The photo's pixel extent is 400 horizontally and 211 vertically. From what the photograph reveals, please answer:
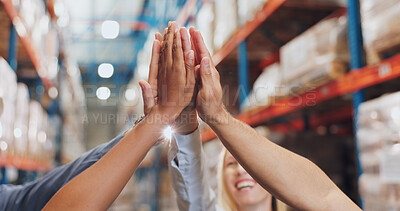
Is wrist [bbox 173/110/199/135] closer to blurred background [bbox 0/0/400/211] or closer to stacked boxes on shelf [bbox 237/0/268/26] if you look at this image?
blurred background [bbox 0/0/400/211]

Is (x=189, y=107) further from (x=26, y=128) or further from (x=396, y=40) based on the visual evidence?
(x=26, y=128)

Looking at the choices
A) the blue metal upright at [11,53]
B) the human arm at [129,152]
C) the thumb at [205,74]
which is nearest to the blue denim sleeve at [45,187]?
the human arm at [129,152]

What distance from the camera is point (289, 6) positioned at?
10.5 feet

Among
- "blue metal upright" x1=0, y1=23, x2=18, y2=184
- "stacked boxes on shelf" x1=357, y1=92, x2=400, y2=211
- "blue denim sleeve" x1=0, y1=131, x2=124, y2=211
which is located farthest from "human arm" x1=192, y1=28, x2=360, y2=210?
"blue metal upright" x1=0, y1=23, x2=18, y2=184

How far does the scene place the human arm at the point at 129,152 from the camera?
1066 mm

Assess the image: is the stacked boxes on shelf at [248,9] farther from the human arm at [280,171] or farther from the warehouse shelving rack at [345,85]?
the human arm at [280,171]

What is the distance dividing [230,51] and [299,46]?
1.33 metres

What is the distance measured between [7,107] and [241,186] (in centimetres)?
179

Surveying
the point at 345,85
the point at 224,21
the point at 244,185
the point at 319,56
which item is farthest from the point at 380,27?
the point at 224,21

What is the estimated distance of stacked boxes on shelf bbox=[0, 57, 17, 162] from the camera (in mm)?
2533

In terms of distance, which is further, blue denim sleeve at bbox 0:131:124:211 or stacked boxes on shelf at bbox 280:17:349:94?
stacked boxes on shelf at bbox 280:17:349:94

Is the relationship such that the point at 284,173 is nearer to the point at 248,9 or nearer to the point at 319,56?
the point at 319,56

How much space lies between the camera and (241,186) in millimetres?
1723

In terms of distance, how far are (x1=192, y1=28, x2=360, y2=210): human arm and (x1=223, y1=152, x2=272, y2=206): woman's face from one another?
0.58 m
